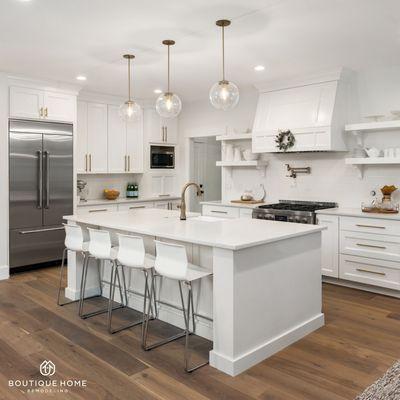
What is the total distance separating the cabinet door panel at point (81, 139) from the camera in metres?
6.31

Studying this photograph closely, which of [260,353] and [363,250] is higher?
[363,250]

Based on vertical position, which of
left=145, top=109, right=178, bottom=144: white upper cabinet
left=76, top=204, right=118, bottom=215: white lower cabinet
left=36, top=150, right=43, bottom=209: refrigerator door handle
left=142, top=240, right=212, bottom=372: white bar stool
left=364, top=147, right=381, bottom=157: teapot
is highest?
left=145, top=109, right=178, bottom=144: white upper cabinet

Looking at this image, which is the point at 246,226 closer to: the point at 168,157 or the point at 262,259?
the point at 262,259

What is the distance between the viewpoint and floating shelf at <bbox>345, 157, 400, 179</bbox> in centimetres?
459

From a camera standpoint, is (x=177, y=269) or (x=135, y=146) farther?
(x=135, y=146)

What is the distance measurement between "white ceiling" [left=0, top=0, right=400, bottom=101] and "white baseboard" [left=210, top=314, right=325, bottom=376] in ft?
8.31

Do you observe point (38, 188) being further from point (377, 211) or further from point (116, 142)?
point (377, 211)

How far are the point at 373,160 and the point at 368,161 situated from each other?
0.06m

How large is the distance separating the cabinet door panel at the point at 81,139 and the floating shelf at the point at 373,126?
12.5 ft

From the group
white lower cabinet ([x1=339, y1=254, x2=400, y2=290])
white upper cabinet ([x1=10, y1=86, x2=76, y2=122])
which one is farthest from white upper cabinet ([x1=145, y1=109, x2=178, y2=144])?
white lower cabinet ([x1=339, y1=254, x2=400, y2=290])

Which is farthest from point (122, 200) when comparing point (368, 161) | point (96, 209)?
point (368, 161)

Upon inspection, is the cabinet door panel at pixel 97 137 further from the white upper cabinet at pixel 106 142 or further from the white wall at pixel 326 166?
the white wall at pixel 326 166

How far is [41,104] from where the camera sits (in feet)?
18.2

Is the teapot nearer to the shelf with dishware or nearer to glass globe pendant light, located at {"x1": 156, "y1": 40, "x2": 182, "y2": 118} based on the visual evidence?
the shelf with dishware
